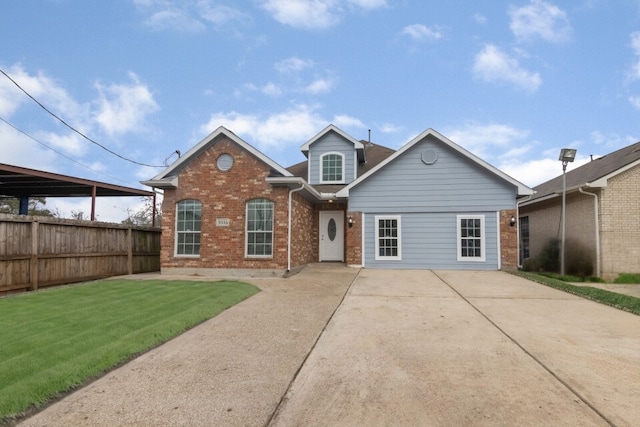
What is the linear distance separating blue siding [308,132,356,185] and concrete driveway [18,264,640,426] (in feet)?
33.1

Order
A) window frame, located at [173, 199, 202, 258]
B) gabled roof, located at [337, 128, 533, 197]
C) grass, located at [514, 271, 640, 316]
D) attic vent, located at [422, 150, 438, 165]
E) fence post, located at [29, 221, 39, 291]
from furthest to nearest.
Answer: attic vent, located at [422, 150, 438, 165]
gabled roof, located at [337, 128, 533, 197]
window frame, located at [173, 199, 202, 258]
fence post, located at [29, 221, 39, 291]
grass, located at [514, 271, 640, 316]

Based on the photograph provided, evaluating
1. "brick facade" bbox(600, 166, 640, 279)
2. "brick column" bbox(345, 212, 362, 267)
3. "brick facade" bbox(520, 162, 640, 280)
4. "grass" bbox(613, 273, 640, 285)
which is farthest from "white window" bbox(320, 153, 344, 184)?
"grass" bbox(613, 273, 640, 285)

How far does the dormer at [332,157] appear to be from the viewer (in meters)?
16.7

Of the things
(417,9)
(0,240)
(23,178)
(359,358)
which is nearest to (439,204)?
(417,9)

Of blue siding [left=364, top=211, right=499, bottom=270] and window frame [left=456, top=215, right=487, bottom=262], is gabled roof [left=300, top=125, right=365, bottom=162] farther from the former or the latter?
window frame [left=456, top=215, right=487, bottom=262]

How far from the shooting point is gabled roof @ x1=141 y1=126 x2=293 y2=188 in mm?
12219

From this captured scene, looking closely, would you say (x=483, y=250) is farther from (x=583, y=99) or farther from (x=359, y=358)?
(x=359, y=358)

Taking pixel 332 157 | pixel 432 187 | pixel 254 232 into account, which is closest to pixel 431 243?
pixel 432 187

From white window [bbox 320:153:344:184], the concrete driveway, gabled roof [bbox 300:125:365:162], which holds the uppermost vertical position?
gabled roof [bbox 300:125:365:162]

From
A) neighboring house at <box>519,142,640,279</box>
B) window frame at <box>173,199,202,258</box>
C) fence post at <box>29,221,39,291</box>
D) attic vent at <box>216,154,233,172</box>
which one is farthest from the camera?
window frame at <box>173,199,202,258</box>

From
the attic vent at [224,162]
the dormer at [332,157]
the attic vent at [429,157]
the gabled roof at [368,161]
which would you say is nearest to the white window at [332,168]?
the dormer at [332,157]

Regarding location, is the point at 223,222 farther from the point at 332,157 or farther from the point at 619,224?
the point at 619,224

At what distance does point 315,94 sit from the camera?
1639 centimetres

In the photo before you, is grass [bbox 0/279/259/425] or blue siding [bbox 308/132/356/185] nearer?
grass [bbox 0/279/259/425]
